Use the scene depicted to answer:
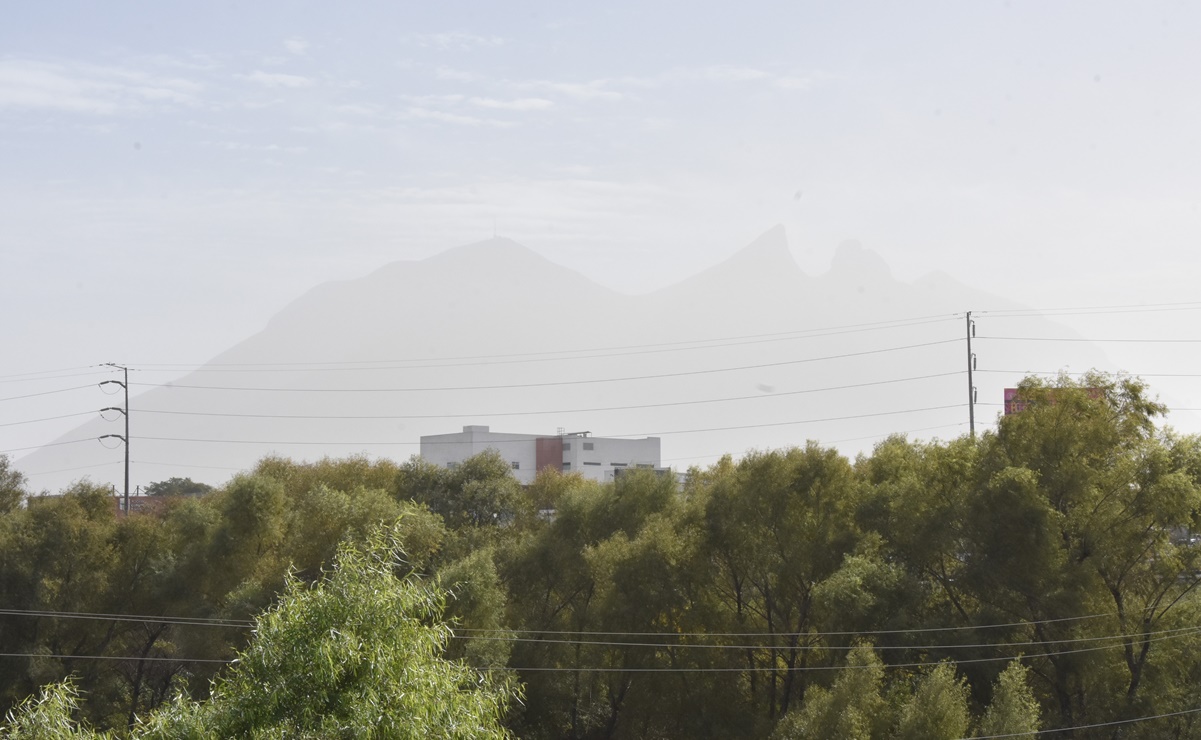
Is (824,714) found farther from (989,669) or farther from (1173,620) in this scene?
(1173,620)

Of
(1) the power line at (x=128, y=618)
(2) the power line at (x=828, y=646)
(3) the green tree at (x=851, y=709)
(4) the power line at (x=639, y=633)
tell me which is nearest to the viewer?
(3) the green tree at (x=851, y=709)

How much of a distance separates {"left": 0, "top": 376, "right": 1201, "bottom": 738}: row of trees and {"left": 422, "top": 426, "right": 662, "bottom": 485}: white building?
6318 centimetres

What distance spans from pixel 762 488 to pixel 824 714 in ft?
34.4

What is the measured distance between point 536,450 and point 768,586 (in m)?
84.7

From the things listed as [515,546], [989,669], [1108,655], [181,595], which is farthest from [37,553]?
[1108,655]

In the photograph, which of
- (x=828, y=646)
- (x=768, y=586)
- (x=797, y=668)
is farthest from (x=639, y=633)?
(x=828, y=646)

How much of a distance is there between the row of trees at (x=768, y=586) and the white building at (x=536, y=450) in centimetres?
6318

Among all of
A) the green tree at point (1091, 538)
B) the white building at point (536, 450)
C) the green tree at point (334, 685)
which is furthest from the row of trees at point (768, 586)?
the white building at point (536, 450)

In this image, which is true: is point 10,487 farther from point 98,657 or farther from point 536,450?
point 536,450

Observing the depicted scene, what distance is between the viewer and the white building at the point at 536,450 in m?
123

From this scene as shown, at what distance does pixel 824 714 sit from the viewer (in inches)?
1302

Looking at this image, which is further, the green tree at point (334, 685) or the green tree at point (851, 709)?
the green tree at point (851, 709)

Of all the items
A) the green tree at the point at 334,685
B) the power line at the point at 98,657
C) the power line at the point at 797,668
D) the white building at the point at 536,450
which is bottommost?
the power line at the point at 98,657

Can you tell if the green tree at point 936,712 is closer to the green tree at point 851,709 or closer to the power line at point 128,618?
the green tree at point 851,709
